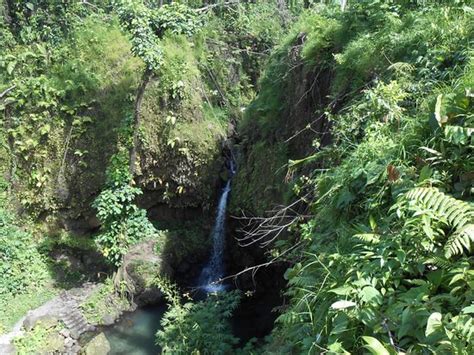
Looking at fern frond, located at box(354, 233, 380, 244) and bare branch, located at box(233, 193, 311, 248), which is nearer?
fern frond, located at box(354, 233, 380, 244)

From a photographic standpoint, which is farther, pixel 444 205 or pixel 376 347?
pixel 444 205

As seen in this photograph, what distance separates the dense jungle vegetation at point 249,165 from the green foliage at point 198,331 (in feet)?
0.11

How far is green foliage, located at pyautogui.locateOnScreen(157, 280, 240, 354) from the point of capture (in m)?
6.34

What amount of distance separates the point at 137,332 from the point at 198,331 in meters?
3.61

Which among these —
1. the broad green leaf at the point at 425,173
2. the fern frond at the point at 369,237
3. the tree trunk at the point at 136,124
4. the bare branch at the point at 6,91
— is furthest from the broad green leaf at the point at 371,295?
the bare branch at the point at 6,91

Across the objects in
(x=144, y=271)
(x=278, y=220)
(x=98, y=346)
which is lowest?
(x=98, y=346)

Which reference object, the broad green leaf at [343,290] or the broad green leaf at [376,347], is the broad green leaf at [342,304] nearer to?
the broad green leaf at [343,290]

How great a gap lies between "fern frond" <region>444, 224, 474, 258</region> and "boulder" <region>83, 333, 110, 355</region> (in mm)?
7999

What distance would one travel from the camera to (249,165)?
10352 mm

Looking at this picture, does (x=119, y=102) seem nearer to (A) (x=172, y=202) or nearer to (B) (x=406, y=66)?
(A) (x=172, y=202)

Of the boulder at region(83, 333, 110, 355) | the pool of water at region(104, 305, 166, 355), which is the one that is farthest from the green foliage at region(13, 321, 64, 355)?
the pool of water at region(104, 305, 166, 355)

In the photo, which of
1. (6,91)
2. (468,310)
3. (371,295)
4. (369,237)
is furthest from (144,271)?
(468,310)

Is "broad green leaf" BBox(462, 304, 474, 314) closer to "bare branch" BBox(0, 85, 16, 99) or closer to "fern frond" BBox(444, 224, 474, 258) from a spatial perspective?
"fern frond" BBox(444, 224, 474, 258)

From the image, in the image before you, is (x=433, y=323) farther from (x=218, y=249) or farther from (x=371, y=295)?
(x=218, y=249)
